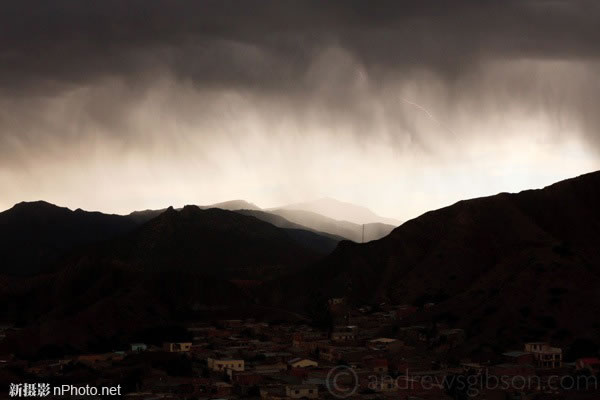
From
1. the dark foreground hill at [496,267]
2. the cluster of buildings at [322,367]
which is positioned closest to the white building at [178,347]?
the cluster of buildings at [322,367]

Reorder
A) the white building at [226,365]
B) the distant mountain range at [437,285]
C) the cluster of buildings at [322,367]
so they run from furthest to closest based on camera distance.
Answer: the distant mountain range at [437,285]
the white building at [226,365]
the cluster of buildings at [322,367]

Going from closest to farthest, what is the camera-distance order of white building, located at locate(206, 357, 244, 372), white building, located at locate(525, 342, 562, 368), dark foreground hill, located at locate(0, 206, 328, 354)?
1. white building, located at locate(525, 342, 562, 368)
2. white building, located at locate(206, 357, 244, 372)
3. dark foreground hill, located at locate(0, 206, 328, 354)

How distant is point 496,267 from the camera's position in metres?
148

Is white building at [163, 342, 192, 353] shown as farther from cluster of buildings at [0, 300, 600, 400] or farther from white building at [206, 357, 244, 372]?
white building at [206, 357, 244, 372]

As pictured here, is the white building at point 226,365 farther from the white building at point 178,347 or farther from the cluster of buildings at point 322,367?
the white building at point 178,347

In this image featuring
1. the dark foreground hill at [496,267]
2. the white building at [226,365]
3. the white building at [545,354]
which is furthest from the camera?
the dark foreground hill at [496,267]

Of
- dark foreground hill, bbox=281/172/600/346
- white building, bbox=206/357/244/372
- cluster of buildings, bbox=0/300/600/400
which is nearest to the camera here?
cluster of buildings, bbox=0/300/600/400

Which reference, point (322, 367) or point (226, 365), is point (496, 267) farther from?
point (226, 365)

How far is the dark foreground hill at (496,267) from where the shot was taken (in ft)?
405

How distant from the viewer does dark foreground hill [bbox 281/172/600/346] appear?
405 feet

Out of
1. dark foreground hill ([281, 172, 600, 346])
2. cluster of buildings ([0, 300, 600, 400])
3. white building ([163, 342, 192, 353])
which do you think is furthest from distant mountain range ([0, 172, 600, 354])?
white building ([163, 342, 192, 353])

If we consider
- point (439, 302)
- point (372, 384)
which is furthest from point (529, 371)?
point (439, 302)

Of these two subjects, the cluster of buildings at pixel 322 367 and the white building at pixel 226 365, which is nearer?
the cluster of buildings at pixel 322 367

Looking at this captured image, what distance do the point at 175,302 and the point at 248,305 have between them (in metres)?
12.1
